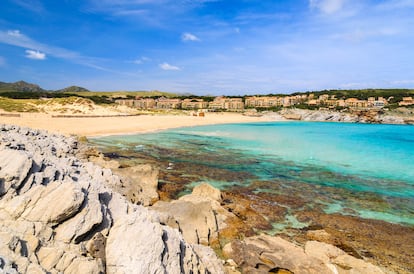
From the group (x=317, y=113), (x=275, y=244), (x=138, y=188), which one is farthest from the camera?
(x=317, y=113)

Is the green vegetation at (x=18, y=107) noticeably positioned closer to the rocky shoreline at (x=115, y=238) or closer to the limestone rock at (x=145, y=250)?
the rocky shoreline at (x=115, y=238)

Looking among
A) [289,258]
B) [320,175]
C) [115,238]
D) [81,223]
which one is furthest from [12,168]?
[320,175]

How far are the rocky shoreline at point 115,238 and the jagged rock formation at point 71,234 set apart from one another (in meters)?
0.02

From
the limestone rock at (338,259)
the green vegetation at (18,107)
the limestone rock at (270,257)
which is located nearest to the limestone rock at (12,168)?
the limestone rock at (270,257)

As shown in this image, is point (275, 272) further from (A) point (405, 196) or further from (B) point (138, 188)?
(A) point (405, 196)

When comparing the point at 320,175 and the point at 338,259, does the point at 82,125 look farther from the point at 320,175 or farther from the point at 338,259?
the point at 338,259

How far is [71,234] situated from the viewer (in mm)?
5238

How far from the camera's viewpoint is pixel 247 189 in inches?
605

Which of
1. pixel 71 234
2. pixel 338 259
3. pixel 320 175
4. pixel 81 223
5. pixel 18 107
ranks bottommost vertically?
pixel 320 175

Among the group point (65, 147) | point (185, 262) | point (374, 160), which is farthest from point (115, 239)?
point (374, 160)

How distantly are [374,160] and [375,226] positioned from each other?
19490 millimetres

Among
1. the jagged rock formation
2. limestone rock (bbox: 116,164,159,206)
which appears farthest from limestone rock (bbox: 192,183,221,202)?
the jagged rock formation

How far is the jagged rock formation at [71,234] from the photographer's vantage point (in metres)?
4.56

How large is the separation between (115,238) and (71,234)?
79cm
